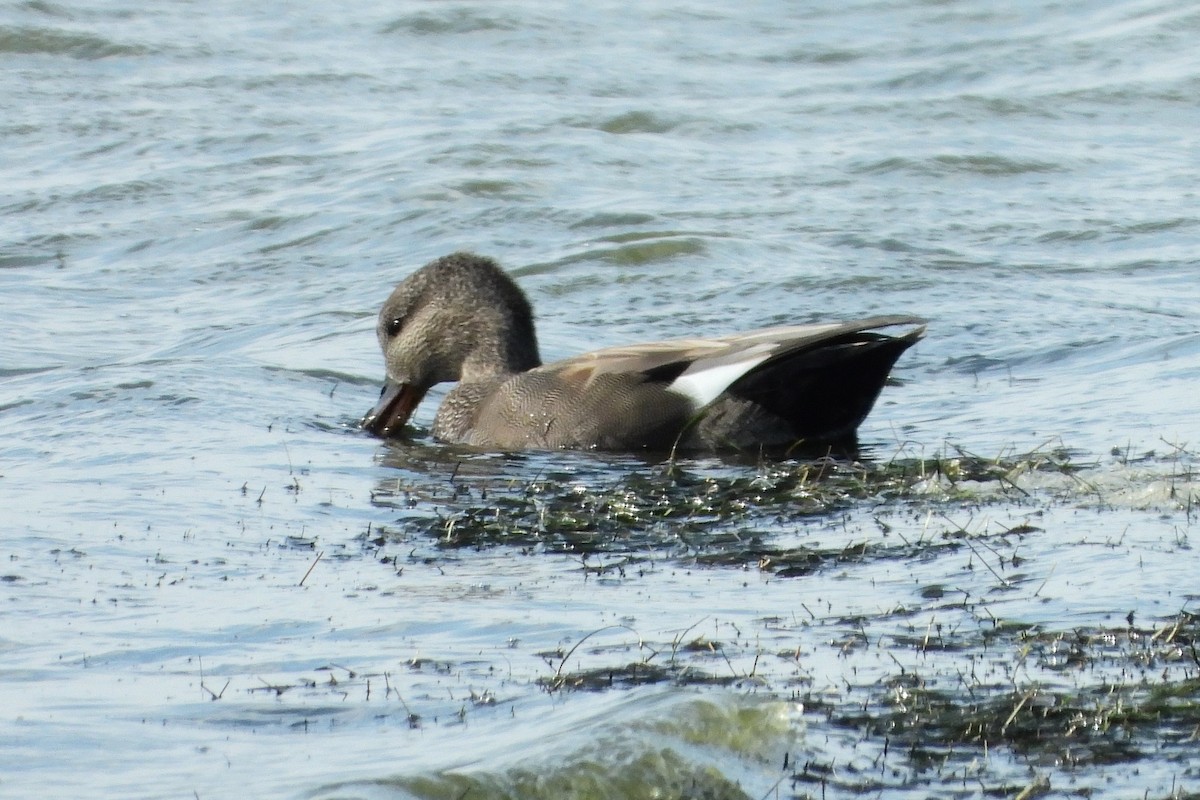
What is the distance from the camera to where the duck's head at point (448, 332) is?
921 cm

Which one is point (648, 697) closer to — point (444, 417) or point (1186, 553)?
point (1186, 553)

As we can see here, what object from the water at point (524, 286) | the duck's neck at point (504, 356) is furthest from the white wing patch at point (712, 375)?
the duck's neck at point (504, 356)

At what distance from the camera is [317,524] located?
6.77 metres

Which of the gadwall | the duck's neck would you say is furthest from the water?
the duck's neck

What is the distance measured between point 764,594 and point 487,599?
2.39 feet

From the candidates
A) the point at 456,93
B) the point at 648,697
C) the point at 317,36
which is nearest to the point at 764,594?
the point at 648,697

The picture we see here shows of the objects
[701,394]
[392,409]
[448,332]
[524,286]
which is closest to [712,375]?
[701,394]

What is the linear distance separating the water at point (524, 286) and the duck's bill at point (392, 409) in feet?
1.13

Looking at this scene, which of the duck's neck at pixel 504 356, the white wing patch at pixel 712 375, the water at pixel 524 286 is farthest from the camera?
the duck's neck at pixel 504 356

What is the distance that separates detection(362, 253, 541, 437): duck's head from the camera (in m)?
9.21

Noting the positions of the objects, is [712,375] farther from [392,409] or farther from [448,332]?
[392,409]

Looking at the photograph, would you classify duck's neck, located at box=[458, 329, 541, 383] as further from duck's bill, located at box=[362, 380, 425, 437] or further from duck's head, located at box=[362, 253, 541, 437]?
duck's bill, located at box=[362, 380, 425, 437]

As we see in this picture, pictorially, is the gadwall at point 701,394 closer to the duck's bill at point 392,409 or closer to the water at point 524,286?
the water at point 524,286

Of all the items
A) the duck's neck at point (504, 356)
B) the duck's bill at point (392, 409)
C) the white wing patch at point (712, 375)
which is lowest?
the duck's bill at point (392, 409)
